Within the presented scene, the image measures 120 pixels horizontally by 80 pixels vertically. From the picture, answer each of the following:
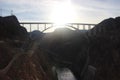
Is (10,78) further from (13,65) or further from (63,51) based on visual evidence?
(63,51)

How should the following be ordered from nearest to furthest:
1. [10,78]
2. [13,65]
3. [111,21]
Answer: [10,78]
[13,65]
[111,21]

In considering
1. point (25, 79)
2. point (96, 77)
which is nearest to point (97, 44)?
point (96, 77)

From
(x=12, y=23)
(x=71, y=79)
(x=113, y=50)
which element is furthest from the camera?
(x=12, y=23)

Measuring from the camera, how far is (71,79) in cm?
9244

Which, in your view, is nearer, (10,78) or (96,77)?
(10,78)

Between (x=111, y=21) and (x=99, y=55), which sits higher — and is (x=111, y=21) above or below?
above

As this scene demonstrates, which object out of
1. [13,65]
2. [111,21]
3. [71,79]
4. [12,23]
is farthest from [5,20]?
[13,65]

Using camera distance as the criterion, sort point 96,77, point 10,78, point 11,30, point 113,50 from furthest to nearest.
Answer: point 11,30, point 113,50, point 96,77, point 10,78

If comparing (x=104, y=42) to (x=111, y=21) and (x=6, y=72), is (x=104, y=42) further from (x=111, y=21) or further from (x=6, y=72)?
(x=6, y=72)

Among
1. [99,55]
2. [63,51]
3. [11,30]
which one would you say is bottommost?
[63,51]

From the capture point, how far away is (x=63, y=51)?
596ft

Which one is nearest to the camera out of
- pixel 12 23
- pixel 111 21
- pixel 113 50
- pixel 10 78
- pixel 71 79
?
pixel 10 78

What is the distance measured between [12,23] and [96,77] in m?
53.2

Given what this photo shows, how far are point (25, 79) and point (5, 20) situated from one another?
2794 inches
